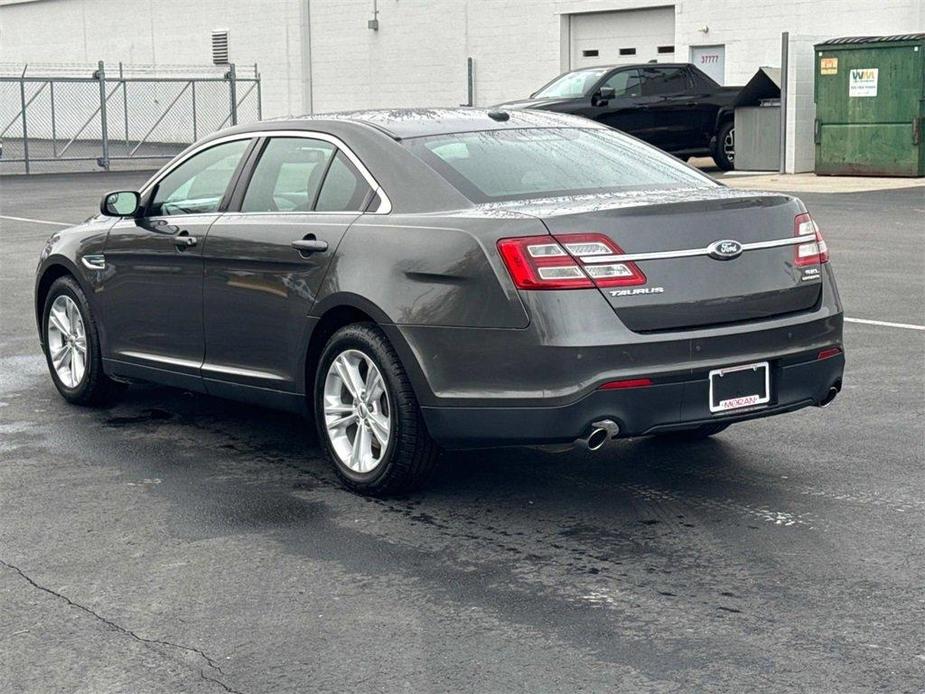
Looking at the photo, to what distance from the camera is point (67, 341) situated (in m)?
8.09

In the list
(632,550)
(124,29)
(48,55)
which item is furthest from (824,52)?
(48,55)

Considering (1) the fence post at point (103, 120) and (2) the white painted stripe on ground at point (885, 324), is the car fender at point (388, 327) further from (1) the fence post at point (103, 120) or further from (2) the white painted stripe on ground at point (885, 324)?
(1) the fence post at point (103, 120)

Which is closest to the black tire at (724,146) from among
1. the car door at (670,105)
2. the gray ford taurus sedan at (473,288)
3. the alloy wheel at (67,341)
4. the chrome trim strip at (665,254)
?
the car door at (670,105)

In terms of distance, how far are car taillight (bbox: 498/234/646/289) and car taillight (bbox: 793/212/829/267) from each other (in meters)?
0.83

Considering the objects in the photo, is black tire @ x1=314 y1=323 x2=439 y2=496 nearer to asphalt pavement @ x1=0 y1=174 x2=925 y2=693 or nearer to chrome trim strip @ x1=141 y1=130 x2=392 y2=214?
asphalt pavement @ x1=0 y1=174 x2=925 y2=693


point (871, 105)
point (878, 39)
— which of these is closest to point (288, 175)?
point (878, 39)

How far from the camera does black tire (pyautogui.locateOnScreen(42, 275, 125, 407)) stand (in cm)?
779

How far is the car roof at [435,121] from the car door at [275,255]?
159mm

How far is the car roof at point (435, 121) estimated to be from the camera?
6496 millimetres

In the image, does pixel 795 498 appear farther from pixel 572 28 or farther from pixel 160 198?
pixel 572 28

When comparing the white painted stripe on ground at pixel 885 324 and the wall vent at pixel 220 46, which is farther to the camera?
the wall vent at pixel 220 46

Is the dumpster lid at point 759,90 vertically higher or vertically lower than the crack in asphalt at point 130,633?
higher

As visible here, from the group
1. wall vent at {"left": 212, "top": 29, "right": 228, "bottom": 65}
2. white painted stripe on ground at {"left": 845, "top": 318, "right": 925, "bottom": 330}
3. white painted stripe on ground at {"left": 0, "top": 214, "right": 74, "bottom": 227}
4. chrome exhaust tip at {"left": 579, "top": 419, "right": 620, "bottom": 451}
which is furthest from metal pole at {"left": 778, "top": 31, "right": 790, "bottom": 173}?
wall vent at {"left": 212, "top": 29, "right": 228, "bottom": 65}

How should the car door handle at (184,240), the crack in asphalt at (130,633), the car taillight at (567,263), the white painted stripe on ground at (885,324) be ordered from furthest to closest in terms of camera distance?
the white painted stripe on ground at (885,324) → the car door handle at (184,240) → the car taillight at (567,263) → the crack in asphalt at (130,633)
